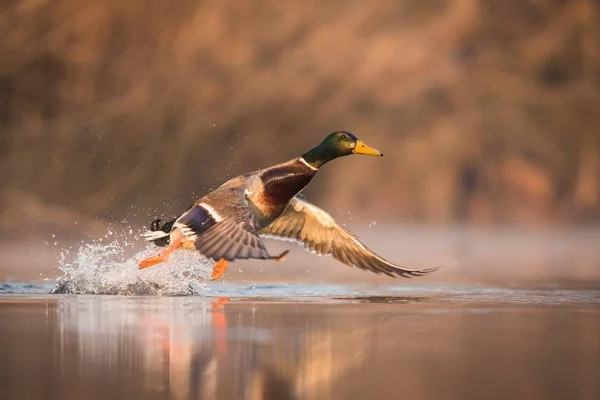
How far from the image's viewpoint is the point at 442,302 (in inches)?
461

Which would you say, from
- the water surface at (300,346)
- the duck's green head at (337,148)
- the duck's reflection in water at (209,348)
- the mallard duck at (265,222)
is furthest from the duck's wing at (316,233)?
the duck's reflection in water at (209,348)

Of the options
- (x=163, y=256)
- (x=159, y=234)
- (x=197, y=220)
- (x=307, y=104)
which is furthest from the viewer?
(x=307, y=104)

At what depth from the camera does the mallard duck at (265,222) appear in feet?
36.4

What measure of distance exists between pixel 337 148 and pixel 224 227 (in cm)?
160

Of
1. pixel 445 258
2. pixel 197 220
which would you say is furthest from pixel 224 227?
pixel 445 258

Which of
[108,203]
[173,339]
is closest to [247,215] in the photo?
[173,339]

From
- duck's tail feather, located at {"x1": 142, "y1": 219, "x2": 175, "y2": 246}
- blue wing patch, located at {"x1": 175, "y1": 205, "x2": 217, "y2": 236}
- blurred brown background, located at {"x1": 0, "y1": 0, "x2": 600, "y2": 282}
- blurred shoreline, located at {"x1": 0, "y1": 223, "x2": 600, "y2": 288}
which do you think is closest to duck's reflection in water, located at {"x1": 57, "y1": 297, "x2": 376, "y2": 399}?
blue wing patch, located at {"x1": 175, "y1": 205, "x2": 217, "y2": 236}

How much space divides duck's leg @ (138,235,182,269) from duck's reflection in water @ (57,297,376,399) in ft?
2.60

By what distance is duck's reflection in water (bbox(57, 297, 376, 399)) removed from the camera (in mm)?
7387

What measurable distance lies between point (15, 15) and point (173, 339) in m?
20.5

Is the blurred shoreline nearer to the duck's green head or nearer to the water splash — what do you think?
the water splash

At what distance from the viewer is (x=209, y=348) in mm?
8602

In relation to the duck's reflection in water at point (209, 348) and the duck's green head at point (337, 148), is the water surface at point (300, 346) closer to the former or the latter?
the duck's reflection in water at point (209, 348)

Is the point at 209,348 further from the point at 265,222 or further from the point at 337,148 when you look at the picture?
the point at 337,148
